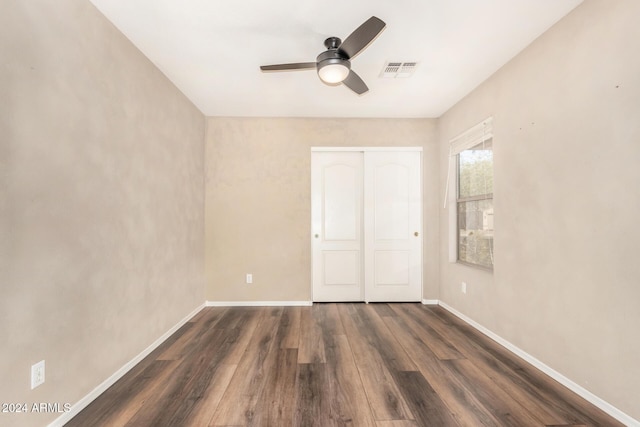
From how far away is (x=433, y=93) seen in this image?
3.31 m

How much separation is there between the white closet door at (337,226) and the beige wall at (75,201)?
76.0 inches

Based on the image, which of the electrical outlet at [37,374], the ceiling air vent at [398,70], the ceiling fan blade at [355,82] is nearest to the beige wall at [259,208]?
the ceiling air vent at [398,70]

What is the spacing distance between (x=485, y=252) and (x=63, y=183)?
3611 millimetres

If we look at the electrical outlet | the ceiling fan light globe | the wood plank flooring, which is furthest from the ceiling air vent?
the electrical outlet

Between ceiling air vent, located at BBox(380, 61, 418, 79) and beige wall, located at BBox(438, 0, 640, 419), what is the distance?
0.83 meters

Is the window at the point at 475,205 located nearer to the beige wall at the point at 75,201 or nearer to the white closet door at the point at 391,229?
the white closet door at the point at 391,229

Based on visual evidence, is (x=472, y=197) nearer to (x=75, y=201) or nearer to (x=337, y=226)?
(x=337, y=226)

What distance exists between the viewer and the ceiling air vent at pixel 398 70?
8.79 ft

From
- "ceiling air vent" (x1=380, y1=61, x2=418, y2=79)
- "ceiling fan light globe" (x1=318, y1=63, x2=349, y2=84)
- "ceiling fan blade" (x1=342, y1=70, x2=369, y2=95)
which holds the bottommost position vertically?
"ceiling fan light globe" (x1=318, y1=63, x2=349, y2=84)

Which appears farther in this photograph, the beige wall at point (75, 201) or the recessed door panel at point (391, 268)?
the recessed door panel at point (391, 268)

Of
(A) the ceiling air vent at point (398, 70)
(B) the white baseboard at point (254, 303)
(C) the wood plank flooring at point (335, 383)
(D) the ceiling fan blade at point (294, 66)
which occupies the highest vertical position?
(A) the ceiling air vent at point (398, 70)

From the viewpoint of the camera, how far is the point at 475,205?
11.0ft

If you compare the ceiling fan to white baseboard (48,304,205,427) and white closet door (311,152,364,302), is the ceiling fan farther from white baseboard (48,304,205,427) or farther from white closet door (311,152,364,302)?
white baseboard (48,304,205,427)

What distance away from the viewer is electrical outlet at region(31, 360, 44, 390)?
149cm
